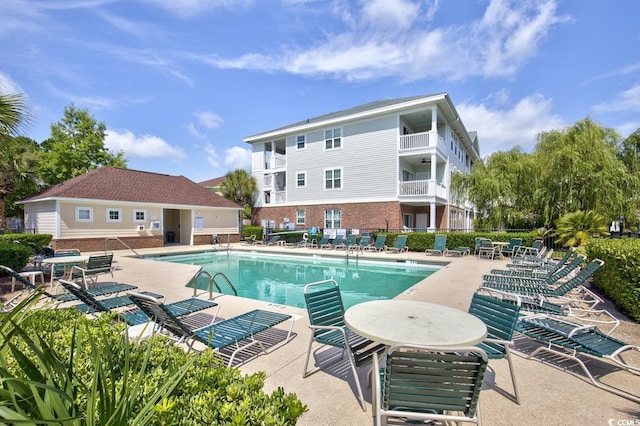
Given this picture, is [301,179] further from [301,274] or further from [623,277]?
[623,277]

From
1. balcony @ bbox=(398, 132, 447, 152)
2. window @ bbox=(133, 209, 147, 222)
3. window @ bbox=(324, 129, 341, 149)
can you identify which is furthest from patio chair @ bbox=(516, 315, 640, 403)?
window @ bbox=(133, 209, 147, 222)

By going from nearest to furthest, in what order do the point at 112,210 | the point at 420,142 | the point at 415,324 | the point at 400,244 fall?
the point at 415,324 < the point at 400,244 < the point at 112,210 < the point at 420,142

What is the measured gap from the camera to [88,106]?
2994 centimetres

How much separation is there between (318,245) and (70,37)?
15.1 meters

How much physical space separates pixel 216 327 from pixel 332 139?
20689mm

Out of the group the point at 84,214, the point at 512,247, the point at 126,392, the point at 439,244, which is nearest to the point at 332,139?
the point at 439,244

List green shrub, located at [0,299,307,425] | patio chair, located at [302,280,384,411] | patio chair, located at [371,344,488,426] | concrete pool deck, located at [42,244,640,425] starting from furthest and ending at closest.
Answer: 1. patio chair, located at [302,280,384,411]
2. concrete pool deck, located at [42,244,640,425]
3. patio chair, located at [371,344,488,426]
4. green shrub, located at [0,299,307,425]

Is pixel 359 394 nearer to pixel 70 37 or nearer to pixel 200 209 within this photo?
pixel 70 37

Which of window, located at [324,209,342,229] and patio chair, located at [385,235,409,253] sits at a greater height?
window, located at [324,209,342,229]

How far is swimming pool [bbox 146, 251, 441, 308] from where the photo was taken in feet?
31.1

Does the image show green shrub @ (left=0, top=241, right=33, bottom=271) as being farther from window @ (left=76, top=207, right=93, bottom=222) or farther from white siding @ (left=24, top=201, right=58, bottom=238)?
window @ (left=76, top=207, right=93, bottom=222)

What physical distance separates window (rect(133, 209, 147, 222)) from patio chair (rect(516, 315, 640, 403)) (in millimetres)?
21705

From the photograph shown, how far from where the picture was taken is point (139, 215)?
2020cm

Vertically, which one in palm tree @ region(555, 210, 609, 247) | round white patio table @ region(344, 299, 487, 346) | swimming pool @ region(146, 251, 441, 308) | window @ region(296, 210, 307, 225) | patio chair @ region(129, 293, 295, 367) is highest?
window @ region(296, 210, 307, 225)
